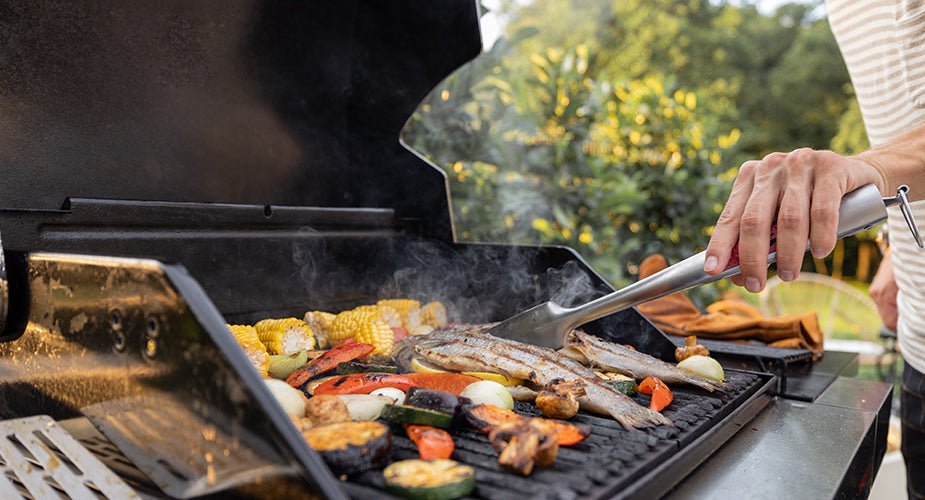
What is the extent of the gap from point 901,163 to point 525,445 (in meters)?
1.18

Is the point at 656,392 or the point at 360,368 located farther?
the point at 360,368

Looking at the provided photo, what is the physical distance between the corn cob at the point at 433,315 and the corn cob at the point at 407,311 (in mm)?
34

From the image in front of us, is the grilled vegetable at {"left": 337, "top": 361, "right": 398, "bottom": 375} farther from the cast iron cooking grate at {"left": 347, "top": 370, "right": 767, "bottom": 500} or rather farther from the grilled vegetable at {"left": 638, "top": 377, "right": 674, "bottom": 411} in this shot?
the grilled vegetable at {"left": 638, "top": 377, "right": 674, "bottom": 411}

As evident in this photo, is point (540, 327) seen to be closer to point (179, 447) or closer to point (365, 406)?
point (365, 406)

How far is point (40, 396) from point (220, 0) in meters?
1.49

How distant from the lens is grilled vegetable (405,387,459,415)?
1282 mm

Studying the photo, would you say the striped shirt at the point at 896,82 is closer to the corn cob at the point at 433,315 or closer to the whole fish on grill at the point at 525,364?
the whole fish on grill at the point at 525,364

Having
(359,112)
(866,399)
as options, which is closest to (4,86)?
(359,112)

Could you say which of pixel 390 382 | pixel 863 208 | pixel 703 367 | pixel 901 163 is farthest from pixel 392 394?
pixel 901 163

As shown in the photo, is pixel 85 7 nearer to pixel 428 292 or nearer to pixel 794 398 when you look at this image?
pixel 428 292

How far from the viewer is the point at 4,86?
1696 millimetres

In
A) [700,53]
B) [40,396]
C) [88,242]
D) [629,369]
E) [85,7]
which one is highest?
[700,53]

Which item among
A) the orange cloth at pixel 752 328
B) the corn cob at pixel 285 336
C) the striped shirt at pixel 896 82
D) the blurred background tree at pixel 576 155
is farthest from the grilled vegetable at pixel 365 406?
the blurred background tree at pixel 576 155

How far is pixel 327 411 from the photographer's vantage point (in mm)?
1243
